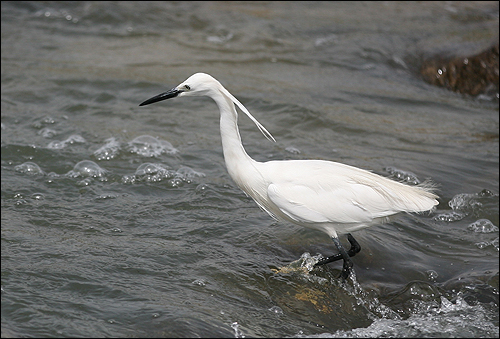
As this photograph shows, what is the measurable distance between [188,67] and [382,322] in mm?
5294

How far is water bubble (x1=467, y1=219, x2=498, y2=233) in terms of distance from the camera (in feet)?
15.9

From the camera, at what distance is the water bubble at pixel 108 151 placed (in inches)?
219

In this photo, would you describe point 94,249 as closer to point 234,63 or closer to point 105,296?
point 105,296

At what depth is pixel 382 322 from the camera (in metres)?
3.61

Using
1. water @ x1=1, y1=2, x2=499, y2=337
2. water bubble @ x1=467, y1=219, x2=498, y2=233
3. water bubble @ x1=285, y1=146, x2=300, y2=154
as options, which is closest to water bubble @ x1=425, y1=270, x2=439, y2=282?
water @ x1=1, y1=2, x2=499, y2=337

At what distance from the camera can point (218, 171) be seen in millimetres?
5543

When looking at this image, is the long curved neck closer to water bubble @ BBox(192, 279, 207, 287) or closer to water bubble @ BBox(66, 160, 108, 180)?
water bubble @ BBox(192, 279, 207, 287)

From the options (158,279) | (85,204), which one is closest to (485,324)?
(158,279)

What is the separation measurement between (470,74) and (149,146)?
4.91 metres

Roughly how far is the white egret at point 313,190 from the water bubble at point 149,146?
1.81 metres

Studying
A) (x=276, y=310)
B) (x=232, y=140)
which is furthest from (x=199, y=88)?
(x=276, y=310)

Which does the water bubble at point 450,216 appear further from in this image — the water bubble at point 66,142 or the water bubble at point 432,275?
the water bubble at point 66,142

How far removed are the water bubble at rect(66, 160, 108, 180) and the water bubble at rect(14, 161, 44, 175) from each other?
0.26 metres

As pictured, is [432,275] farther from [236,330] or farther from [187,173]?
[187,173]
